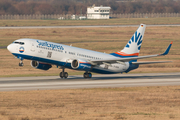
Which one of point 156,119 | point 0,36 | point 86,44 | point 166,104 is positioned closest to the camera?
point 156,119

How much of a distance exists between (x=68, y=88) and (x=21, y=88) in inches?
244

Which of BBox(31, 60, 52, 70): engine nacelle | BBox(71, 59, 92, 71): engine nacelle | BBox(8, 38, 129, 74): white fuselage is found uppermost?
BBox(8, 38, 129, 74): white fuselage

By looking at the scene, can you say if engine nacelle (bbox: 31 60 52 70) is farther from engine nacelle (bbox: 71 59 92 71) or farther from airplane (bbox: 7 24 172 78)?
engine nacelle (bbox: 71 59 92 71)

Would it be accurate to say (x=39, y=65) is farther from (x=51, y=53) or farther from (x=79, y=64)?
(x=79, y=64)

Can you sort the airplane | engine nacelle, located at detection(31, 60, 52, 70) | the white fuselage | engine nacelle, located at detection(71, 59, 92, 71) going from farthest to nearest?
engine nacelle, located at detection(31, 60, 52, 70), engine nacelle, located at detection(71, 59, 92, 71), the airplane, the white fuselage

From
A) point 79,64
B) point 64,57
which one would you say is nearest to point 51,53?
point 64,57

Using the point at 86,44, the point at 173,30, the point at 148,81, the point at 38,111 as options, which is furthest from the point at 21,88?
the point at 173,30

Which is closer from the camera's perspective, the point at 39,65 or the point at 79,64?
the point at 79,64

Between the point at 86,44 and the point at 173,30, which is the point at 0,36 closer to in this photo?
the point at 86,44

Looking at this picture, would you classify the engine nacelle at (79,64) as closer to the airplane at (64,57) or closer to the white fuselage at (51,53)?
the airplane at (64,57)

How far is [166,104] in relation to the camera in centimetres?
3216

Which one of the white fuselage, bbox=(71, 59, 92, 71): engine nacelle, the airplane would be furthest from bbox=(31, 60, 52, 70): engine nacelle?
bbox=(71, 59, 92, 71): engine nacelle

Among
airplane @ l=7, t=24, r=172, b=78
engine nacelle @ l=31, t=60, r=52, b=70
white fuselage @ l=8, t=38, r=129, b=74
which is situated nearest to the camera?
white fuselage @ l=8, t=38, r=129, b=74

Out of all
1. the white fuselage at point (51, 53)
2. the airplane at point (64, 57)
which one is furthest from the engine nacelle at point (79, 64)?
the white fuselage at point (51, 53)
